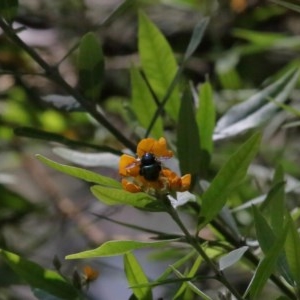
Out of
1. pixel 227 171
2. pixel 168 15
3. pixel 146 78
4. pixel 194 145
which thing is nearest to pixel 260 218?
pixel 227 171

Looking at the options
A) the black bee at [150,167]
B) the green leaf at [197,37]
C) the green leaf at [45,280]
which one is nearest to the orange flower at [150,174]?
the black bee at [150,167]

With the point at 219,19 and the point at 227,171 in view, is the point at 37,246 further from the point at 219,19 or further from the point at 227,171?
the point at 227,171

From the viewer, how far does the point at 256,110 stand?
108cm

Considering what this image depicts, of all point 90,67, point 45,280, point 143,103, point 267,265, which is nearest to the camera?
point 267,265

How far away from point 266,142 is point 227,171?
90 cm

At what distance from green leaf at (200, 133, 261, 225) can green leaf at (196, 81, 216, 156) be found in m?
0.25

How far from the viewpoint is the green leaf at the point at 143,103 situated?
3.35 feet

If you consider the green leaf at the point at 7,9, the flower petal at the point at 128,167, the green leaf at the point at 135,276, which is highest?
the green leaf at the point at 7,9

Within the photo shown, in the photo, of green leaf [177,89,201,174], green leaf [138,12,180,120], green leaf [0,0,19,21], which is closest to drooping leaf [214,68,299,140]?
green leaf [138,12,180,120]

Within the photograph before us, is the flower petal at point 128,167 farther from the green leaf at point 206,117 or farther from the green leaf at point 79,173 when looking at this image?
the green leaf at point 206,117

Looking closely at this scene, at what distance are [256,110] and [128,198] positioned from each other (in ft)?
1.30

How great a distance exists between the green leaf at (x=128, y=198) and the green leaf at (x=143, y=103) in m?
0.32

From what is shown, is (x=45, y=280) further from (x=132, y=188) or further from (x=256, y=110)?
(x=256, y=110)

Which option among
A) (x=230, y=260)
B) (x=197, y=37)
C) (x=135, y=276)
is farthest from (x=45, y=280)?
(x=197, y=37)
